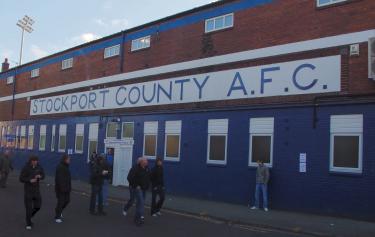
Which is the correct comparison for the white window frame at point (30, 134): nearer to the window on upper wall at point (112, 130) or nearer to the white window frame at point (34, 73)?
the white window frame at point (34, 73)

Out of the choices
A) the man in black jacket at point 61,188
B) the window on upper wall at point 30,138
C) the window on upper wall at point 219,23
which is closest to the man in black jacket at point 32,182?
the man in black jacket at point 61,188

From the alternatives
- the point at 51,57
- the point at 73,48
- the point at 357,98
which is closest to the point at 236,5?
the point at 357,98

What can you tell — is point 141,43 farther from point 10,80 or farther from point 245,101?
point 10,80

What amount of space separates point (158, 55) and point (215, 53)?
4.21 metres

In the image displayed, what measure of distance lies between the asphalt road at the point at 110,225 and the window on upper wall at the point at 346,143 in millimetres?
4096

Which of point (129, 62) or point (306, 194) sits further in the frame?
point (129, 62)

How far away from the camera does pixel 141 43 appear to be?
26.0m

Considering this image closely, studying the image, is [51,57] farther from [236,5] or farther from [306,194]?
[306,194]

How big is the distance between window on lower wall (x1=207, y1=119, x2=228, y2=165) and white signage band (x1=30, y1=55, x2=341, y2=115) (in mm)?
1076

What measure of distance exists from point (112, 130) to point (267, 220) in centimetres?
1443

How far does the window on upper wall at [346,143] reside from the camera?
51.0 feet

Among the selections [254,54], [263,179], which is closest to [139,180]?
[263,179]

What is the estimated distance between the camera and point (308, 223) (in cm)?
1434

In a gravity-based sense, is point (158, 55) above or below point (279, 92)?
above
